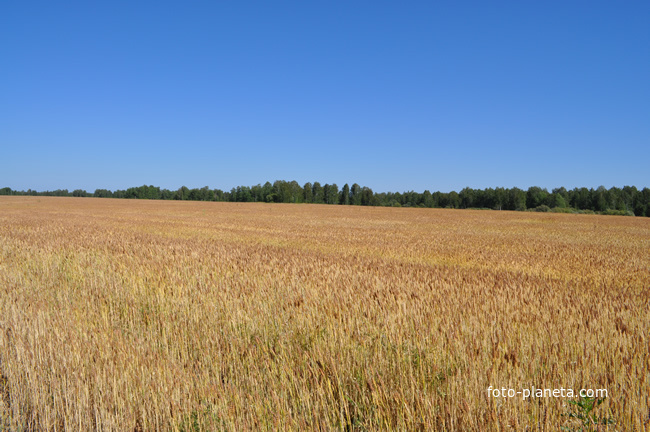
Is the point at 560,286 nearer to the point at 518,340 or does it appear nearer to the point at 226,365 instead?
the point at 518,340

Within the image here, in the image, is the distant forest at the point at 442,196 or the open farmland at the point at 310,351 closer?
the open farmland at the point at 310,351

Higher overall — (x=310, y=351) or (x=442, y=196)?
(x=442, y=196)

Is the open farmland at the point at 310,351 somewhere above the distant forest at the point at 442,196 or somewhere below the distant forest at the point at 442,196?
below

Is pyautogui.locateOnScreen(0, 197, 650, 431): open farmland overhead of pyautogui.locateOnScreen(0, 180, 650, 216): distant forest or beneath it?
beneath

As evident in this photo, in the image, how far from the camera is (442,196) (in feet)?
490

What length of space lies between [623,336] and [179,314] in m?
5.10

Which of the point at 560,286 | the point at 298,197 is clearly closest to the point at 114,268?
the point at 560,286

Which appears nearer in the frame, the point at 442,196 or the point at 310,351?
the point at 310,351

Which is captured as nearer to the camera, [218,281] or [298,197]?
[218,281]

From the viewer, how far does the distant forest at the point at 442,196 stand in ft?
376

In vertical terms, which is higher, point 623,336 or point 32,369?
point 623,336

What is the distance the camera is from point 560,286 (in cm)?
648

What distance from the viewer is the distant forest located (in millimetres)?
114625

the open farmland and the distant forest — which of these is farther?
the distant forest
